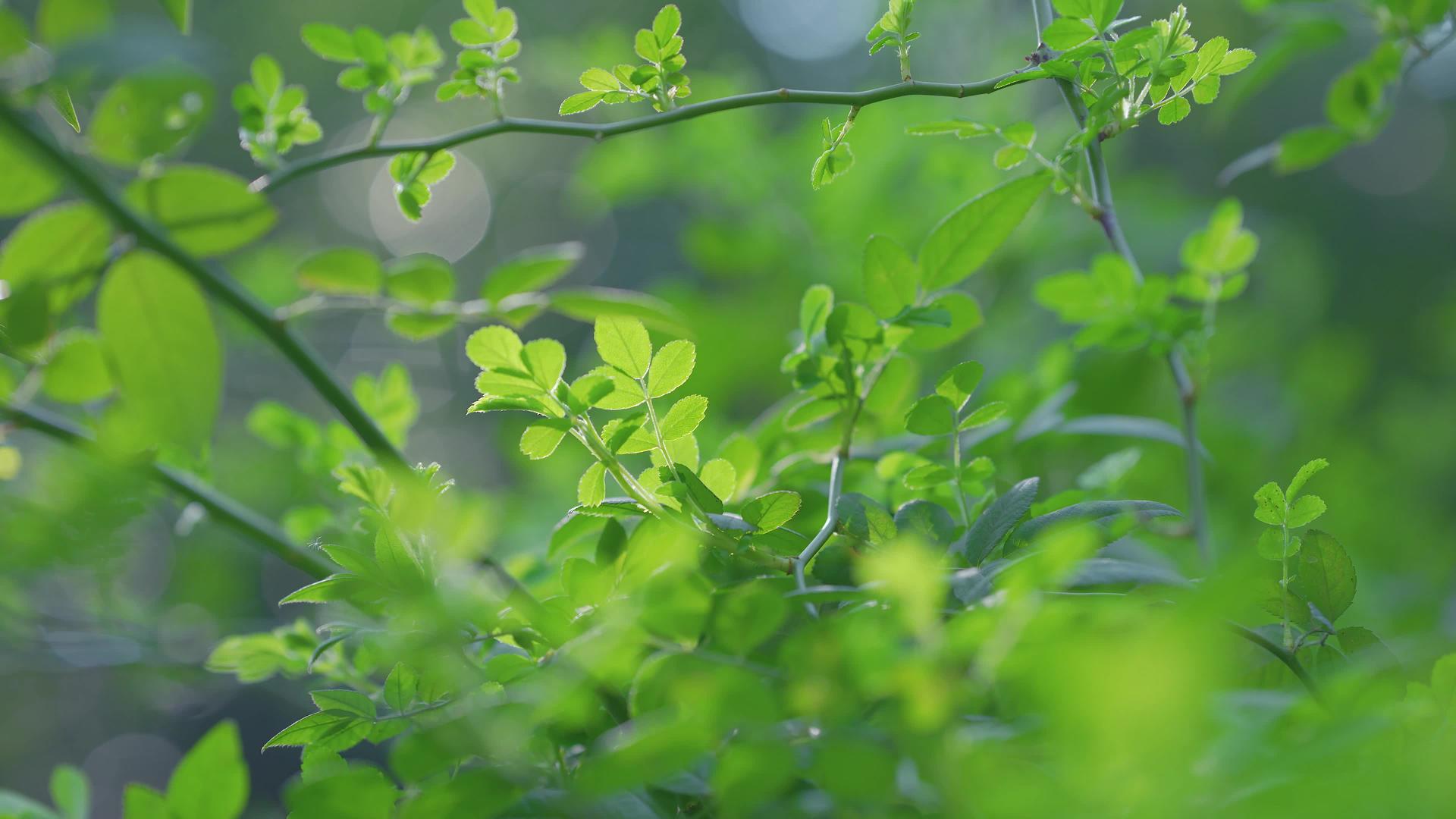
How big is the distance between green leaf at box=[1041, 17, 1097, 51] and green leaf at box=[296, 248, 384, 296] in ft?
0.99

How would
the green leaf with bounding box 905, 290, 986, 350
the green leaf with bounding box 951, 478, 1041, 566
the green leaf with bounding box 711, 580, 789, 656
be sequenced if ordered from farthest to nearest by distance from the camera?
1. the green leaf with bounding box 905, 290, 986, 350
2. the green leaf with bounding box 951, 478, 1041, 566
3. the green leaf with bounding box 711, 580, 789, 656

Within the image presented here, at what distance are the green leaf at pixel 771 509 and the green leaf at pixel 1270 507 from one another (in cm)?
18

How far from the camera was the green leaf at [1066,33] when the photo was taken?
0.42 m

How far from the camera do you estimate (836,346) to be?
44 cm

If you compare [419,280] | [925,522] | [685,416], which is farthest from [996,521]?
[419,280]

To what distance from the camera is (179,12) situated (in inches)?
12.1

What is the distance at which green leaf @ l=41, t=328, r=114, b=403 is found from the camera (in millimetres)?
303

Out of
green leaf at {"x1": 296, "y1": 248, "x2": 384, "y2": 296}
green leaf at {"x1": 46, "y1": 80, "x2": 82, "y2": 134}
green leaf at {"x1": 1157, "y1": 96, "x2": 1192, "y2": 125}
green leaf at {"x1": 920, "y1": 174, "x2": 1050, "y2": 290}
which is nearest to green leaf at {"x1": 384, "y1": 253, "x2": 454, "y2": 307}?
green leaf at {"x1": 296, "y1": 248, "x2": 384, "y2": 296}

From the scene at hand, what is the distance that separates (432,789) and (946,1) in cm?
193

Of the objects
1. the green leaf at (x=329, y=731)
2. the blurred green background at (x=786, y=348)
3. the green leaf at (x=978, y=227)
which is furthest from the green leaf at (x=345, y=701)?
the green leaf at (x=978, y=227)

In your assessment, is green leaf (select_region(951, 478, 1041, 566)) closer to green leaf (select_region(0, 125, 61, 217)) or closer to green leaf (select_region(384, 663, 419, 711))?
green leaf (select_region(384, 663, 419, 711))

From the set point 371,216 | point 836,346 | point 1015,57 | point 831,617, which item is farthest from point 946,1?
point 371,216

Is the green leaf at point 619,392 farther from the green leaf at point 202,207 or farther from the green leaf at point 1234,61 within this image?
the green leaf at point 1234,61

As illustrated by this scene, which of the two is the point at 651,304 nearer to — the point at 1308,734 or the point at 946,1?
the point at 1308,734
